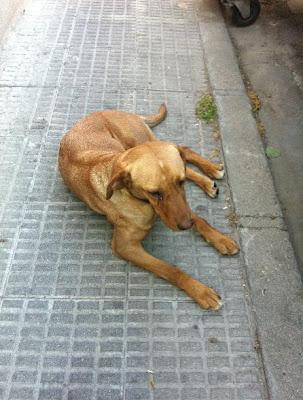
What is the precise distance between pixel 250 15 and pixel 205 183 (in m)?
3.40

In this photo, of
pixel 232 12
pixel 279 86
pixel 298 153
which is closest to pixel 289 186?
pixel 298 153

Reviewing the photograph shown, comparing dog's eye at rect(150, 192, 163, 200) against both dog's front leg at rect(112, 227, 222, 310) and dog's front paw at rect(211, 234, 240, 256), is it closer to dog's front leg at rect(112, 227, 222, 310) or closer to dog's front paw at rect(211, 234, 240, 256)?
dog's front leg at rect(112, 227, 222, 310)

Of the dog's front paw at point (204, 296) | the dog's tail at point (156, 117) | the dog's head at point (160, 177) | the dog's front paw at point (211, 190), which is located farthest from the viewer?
the dog's tail at point (156, 117)

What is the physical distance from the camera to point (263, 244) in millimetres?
3564

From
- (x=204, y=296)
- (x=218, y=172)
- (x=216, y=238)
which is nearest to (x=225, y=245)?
(x=216, y=238)

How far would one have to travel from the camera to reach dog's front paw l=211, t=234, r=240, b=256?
3457 millimetres

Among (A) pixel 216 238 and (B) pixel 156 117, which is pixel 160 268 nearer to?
(A) pixel 216 238

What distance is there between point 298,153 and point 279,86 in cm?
121

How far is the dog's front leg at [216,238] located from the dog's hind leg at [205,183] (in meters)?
0.40

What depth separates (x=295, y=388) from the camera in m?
2.81

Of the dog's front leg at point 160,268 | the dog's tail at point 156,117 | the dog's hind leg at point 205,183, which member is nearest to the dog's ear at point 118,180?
the dog's front leg at point 160,268

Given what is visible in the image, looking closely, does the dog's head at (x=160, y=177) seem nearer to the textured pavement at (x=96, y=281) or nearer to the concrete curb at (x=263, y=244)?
the textured pavement at (x=96, y=281)

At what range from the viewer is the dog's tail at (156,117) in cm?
449

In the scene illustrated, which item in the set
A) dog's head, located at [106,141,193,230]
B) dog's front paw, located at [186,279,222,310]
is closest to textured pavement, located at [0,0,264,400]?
dog's front paw, located at [186,279,222,310]
